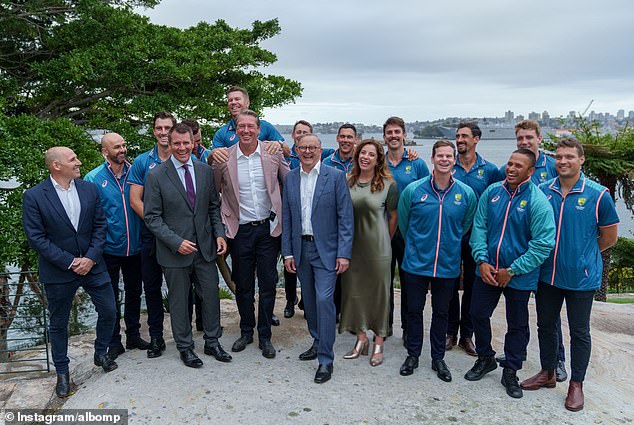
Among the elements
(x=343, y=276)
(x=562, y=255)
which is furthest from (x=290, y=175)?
(x=562, y=255)

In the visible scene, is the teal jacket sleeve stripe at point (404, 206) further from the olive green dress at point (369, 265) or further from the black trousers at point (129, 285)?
the black trousers at point (129, 285)

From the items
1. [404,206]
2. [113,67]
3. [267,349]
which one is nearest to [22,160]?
[113,67]

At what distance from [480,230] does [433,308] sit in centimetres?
89

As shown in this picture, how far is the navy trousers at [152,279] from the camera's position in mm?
5008

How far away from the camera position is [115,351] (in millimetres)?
5191

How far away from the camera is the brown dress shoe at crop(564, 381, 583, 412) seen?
4.20 m

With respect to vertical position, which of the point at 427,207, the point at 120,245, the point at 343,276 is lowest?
the point at 343,276

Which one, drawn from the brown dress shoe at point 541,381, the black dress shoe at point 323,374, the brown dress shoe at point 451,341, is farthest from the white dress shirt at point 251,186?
the brown dress shoe at point 541,381

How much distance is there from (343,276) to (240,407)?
1634 millimetres

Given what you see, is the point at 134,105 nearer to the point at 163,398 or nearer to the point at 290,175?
the point at 290,175

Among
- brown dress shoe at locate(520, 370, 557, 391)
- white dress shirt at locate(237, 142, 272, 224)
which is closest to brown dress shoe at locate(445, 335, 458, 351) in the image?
brown dress shoe at locate(520, 370, 557, 391)

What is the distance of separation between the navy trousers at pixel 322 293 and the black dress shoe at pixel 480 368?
1303 mm

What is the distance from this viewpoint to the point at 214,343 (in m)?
5.13

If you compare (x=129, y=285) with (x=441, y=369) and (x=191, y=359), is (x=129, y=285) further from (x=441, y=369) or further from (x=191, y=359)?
(x=441, y=369)
